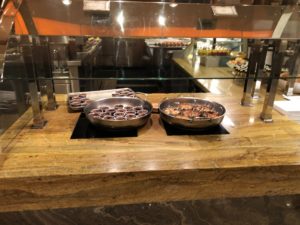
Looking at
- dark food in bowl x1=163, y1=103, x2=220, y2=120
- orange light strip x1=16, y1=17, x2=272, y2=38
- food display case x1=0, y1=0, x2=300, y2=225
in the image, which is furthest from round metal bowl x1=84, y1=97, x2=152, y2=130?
orange light strip x1=16, y1=17, x2=272, y2=38

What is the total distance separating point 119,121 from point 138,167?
24 cm

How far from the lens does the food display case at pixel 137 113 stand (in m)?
0.89

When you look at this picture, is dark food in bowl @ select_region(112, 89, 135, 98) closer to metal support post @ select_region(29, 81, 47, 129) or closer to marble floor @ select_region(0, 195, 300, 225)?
metal support post @ select_region(29, 81, 47, 129)

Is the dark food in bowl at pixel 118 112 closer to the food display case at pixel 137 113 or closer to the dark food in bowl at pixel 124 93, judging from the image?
the food display case at pixel 137 113

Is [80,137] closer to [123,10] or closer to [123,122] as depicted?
[123,122]

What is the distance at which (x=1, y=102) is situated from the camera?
1128 mm

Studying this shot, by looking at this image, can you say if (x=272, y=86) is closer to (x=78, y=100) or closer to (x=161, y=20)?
(x=161, y=20)

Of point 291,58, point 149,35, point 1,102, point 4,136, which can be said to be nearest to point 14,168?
point 4,136

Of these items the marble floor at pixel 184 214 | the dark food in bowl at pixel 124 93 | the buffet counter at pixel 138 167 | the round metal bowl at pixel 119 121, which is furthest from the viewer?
the dark food in bowl at pixel 124 93

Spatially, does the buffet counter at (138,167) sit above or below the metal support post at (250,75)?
below

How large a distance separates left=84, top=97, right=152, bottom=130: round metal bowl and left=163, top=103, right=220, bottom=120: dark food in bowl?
4.4 inches

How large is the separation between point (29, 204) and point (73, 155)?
219 millimetres

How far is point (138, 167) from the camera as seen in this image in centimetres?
89

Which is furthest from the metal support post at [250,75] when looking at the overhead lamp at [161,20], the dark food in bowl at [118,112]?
the dark food in bowl at [118,112]
